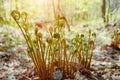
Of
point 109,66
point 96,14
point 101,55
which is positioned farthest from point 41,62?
point 96,14

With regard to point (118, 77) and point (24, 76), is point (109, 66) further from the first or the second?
point (24, 76)

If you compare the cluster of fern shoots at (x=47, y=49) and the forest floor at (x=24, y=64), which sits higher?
the cluster of fern shoots at (x=47, y=49)

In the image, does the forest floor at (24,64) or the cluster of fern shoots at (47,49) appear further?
the forest floor at (24,64)

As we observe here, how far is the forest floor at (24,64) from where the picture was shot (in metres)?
4.17

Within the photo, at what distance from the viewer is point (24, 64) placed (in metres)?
4.93

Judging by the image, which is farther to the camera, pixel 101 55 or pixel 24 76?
pixel 101 55

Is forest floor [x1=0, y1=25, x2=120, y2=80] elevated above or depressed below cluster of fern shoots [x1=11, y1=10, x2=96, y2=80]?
below

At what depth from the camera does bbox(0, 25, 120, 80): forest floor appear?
417cm

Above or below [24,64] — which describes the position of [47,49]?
above

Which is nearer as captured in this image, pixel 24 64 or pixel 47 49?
pixel 47 49

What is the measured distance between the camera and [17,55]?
5.48 m

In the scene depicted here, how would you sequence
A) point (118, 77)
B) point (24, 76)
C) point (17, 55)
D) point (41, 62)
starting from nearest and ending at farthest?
point (41, 62) < point (24, 76) < point (118, 77) < point (17, 55)

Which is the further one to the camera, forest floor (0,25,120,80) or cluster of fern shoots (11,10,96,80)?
forest floor (0,25,120,80)

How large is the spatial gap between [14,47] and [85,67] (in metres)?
2.18
